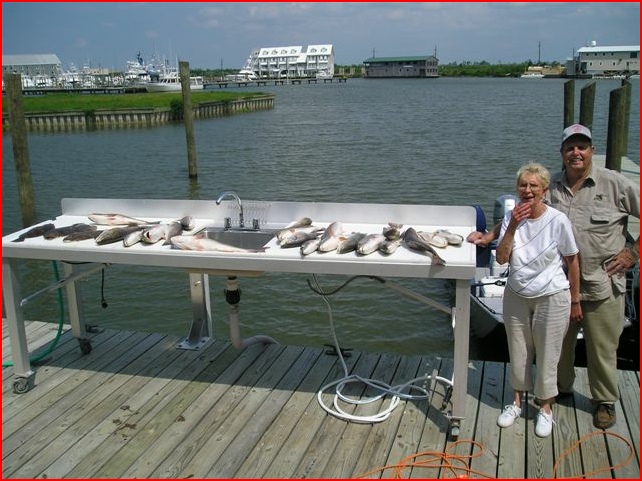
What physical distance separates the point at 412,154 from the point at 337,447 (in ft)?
66.5

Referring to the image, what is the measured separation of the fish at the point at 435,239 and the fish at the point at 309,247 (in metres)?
0.65

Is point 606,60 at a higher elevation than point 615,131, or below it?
higher

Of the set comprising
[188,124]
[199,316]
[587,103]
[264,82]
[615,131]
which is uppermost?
[264,82]

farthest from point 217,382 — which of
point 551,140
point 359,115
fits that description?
point 359,115

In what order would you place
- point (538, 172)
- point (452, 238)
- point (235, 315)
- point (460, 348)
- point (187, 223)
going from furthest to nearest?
point (235, 315) < point (187, 223) < point (452, 238) < point (460, 348) < point (538, 172)

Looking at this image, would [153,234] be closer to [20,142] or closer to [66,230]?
[66,230]

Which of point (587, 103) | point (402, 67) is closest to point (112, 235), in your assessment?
point (587, 103)

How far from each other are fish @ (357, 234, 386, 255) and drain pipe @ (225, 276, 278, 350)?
1341 mm

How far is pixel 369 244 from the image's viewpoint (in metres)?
3.44

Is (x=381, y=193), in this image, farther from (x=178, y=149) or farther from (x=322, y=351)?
(x=178, y=149)

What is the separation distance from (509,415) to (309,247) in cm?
157

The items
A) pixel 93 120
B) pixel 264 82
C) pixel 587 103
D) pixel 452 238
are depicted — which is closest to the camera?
pixel 452 238

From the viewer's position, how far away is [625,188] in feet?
10.5

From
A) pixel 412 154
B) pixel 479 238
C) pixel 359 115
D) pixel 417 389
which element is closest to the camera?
pixel 479 238
